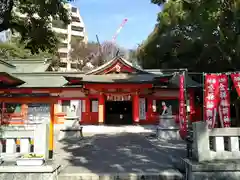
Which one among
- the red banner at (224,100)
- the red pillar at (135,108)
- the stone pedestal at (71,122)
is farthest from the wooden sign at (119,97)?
the red banner at (224,100)

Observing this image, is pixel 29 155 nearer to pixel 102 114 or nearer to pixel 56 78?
pixel 102 114

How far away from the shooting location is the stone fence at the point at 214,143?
5750 millimetres

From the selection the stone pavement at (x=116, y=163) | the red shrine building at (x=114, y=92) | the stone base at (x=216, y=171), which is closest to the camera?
the stone base at (x=216, y=171)

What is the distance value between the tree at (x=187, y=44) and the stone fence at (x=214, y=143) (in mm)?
7177

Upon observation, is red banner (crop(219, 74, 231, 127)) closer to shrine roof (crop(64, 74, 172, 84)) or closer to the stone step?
the stone step

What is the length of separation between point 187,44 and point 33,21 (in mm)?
19552

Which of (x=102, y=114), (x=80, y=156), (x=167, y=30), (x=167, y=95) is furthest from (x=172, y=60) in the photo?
(x=80, y=156)

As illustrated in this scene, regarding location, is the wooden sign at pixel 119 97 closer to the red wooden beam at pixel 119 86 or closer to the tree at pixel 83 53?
the red wooden beam at pixel 119 86

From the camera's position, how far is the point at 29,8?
8.09 m

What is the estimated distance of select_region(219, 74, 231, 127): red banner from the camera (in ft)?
35.6

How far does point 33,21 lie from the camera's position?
27.0 ft

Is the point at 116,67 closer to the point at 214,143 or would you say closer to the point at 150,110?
the point at 150,110

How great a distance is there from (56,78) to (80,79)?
571 centimetres

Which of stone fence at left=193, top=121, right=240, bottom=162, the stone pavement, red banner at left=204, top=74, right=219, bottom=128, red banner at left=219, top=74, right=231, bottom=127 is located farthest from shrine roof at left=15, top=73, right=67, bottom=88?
stone fence at left=193, top=121, right=240, bottom=162
